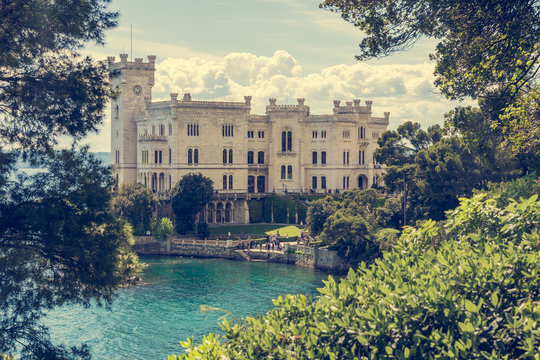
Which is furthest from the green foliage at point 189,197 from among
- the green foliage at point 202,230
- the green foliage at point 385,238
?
the green foliage at point 385,238

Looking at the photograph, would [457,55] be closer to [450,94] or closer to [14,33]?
[450,94]

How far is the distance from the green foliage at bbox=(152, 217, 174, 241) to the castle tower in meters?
12.8

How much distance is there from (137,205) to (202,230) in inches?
295

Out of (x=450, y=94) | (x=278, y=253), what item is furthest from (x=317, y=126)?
(x=450, y=94)

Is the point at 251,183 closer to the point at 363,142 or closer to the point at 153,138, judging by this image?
the point at 153,138

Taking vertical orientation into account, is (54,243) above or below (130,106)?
below

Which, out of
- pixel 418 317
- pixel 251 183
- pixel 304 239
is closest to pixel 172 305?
pixel 304 239

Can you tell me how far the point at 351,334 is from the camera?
1398cm

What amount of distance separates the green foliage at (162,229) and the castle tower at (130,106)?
12.8 metres

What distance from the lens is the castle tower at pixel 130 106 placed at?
291 feet

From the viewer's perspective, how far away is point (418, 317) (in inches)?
528

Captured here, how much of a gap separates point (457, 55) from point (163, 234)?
58.7 m

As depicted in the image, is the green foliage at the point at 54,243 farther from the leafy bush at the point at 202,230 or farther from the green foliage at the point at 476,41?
the leafy bush at the point at 202,230

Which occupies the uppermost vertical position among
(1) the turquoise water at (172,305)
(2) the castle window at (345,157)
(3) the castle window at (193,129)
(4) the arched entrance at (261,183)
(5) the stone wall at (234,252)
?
(3) the castle window at (193,129)
